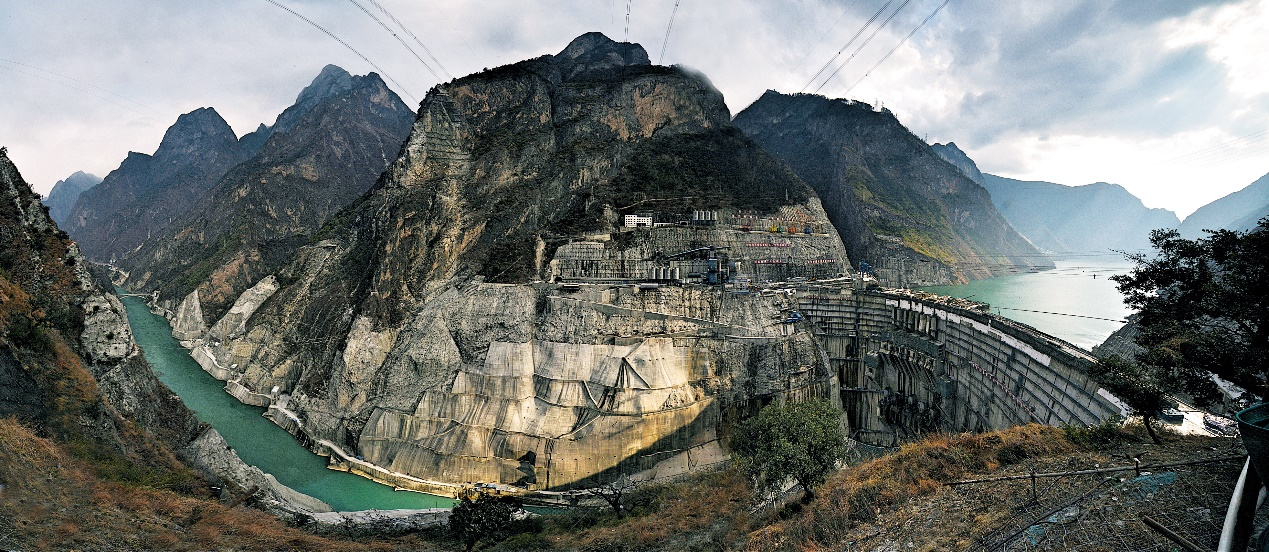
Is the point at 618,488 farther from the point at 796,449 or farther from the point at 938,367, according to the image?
the point at 938,367

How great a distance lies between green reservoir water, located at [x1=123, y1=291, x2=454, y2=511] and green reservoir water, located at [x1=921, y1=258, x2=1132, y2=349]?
2326 inches

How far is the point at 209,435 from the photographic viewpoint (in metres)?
26.2

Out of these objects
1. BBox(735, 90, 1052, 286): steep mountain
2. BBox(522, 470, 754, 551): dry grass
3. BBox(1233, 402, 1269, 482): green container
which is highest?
BBox(735, 90, 1052, 286): steep mountain

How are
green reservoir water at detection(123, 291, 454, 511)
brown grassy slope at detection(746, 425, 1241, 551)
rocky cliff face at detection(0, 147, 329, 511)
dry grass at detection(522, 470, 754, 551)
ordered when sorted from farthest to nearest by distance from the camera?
green reservoir water at detection(123, 291, 454, 511) → dry grass at detection(522, 470, 754, 551) → rocky cliff face at detection(0, 147, 329, 511) → brown grassy slope at detection(746, 425, 1241, 551)

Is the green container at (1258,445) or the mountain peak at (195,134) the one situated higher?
the mountain peak at (195,134)

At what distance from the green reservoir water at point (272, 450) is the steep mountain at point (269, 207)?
19174 millimetres

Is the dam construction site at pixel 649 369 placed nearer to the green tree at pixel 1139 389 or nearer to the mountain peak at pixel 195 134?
the green tree at pixel 1139 389

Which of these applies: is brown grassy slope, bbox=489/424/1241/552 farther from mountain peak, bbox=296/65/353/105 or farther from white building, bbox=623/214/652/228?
mountain peak, bbox=296/65/353/105

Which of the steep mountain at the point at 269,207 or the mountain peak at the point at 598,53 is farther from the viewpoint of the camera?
the mountain peak at the point at 598,53

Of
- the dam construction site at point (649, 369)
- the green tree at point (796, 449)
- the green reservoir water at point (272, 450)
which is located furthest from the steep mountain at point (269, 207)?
the green tree at point (796, 449)

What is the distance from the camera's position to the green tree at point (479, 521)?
2252 cm

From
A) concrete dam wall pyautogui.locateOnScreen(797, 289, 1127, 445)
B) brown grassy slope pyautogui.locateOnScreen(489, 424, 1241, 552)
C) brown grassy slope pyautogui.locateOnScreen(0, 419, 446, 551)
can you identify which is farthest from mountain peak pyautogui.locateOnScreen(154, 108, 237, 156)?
brown grassy slope pyautogui.locateOnScreen(489, 424, 1241, 552)

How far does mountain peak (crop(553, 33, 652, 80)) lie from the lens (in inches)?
3400

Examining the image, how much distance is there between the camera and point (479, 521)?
74.9ft
